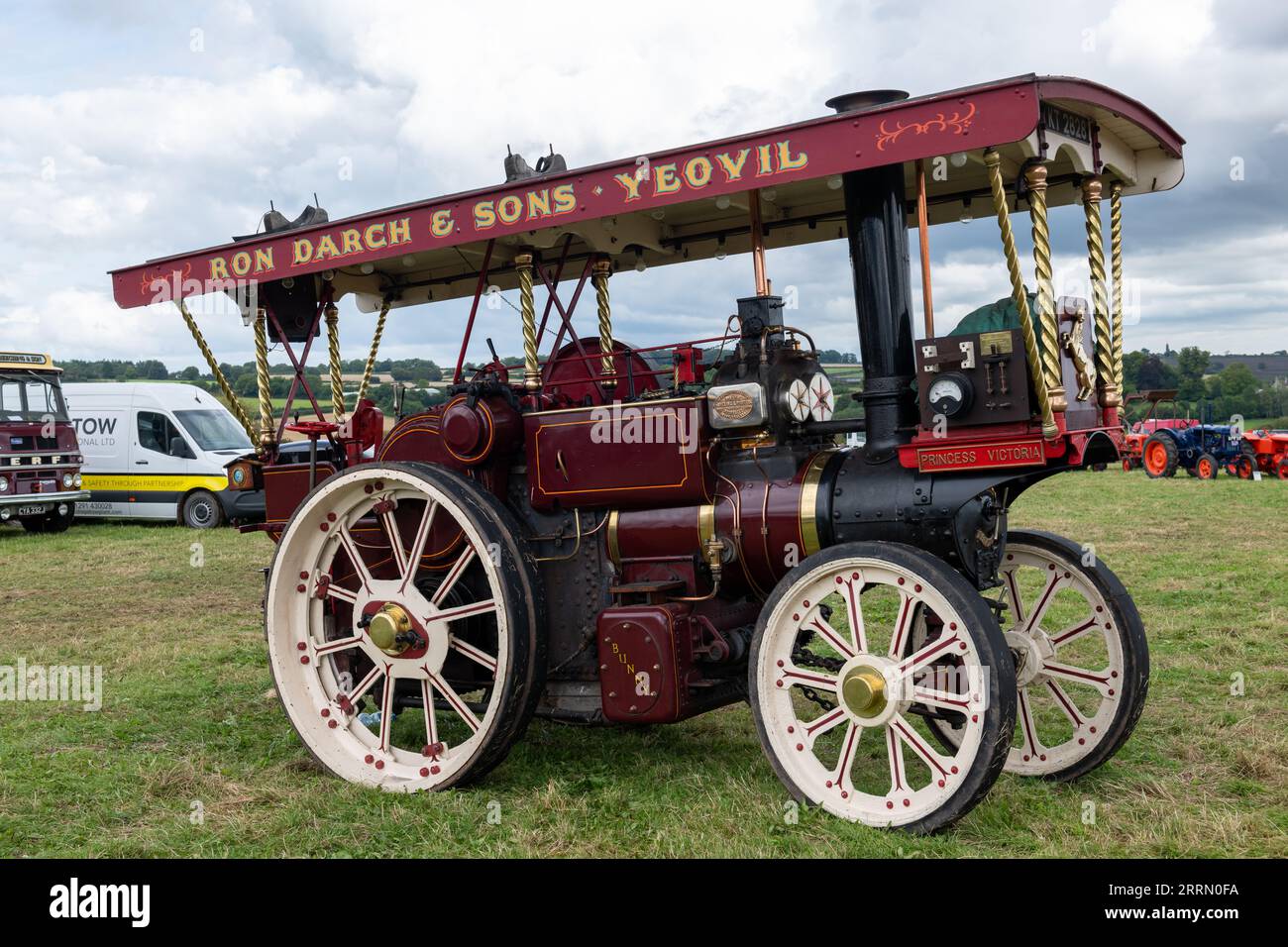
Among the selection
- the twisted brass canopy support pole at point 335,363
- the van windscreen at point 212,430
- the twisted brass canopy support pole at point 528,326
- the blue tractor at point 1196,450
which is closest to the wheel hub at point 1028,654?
the twisted brass canopy support pole at point 528,326

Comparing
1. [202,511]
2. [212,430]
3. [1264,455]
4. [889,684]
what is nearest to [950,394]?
[889,684]

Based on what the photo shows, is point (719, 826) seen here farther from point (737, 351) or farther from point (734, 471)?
point (737, 351)

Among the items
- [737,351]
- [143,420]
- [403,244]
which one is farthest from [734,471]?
[143,420]

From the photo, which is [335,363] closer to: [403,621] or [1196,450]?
[403,621]

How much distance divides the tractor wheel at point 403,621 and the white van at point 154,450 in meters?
13.7

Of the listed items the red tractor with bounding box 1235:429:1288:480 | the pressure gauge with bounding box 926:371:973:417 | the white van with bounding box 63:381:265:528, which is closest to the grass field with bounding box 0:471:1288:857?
the pressure gauge with bounding box 926:371:973:417

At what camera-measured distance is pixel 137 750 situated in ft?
19.7

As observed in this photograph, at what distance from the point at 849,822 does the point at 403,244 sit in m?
3.17

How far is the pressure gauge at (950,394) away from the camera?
443cm

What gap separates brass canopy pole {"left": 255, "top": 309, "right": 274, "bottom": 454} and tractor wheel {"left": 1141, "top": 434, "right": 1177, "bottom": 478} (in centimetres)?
2128

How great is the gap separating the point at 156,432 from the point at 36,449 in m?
1.82

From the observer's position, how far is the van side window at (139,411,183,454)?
19.2m

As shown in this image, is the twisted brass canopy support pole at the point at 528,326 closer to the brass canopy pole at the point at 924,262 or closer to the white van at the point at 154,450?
the brass canopy pole at the point at 924,262

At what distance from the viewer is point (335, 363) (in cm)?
696
